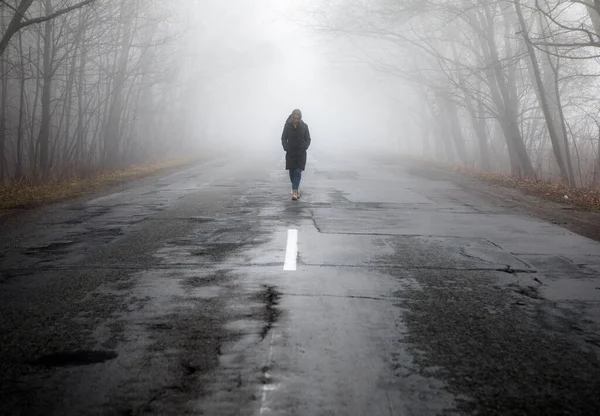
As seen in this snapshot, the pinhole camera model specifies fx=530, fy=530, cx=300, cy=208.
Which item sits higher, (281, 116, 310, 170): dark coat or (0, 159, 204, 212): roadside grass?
(281, 116, 310, 170): dark coat

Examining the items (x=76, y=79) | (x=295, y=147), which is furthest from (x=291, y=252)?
(x=76, y=79)

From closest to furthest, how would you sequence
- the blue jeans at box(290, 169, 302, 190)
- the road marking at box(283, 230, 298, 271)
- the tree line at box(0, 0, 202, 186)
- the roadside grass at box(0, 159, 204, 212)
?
the road marking at box(283, 230, 298, 271) < the roadside grass at box(0, 159, 204, 212) < the blue jeans at box(290, 169, 302, 190) < the tree line at box(0, 0, 202, 186)

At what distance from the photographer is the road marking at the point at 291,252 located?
542 centimetres

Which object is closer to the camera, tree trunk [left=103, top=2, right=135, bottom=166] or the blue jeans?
the blue jeans

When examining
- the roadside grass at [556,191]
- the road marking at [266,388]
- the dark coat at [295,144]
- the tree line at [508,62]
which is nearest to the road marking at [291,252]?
the road marking at [266,388]

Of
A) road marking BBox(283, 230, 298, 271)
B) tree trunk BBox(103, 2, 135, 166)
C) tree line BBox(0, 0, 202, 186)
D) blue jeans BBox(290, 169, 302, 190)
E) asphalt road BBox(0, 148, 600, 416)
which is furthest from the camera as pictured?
tree trunk BBox(103, 2, 135, 166)

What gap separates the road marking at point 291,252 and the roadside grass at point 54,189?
575 cm

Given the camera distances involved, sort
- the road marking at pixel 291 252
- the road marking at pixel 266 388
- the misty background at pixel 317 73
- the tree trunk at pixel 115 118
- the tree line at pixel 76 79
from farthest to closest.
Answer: the tree trunk at pixel 115 118, the misty background at pixel 317 73, the tree line at pixel 76 79, the road marking at pixel 291 252, the road marking at pixel 266 388

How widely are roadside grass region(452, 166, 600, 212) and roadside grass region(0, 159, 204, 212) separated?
10.5m

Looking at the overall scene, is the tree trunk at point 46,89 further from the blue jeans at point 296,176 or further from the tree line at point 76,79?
the blue jeans at point 296,176

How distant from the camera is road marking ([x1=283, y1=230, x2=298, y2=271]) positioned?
17.8 ft

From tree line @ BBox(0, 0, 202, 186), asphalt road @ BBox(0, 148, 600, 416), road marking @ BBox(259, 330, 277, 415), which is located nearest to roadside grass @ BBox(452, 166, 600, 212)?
asphalt road @ BBox(0, 148, 600, 416)

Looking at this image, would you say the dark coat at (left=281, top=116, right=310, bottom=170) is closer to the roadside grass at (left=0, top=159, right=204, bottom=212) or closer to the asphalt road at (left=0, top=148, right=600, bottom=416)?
the asphalt road at (left=0, top=148, right=600, bottom=416)

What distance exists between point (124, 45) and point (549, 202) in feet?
59.9
